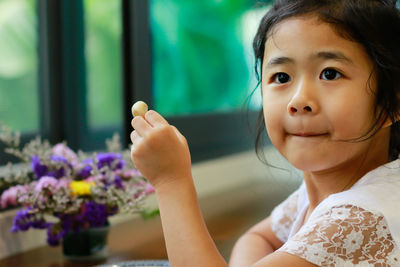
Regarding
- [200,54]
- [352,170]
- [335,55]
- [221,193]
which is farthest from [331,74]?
[200,54]

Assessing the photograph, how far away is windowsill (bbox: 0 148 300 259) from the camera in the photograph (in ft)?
3.89

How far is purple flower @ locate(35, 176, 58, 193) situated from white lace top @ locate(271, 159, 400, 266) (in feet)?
1.79

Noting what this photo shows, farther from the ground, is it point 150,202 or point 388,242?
point 388,242

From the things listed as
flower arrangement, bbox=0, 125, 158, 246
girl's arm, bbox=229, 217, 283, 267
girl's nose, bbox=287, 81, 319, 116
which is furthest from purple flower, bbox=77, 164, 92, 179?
girl's nose, bbox=287, 81, 319, 116

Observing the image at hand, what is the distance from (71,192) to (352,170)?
0.55 m

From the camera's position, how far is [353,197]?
699mm

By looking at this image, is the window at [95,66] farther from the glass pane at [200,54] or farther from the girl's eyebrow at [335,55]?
the girl's eyebrow at [335,55]

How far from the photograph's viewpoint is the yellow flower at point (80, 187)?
108 centimetres

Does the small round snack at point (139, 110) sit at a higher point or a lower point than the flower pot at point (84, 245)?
higher

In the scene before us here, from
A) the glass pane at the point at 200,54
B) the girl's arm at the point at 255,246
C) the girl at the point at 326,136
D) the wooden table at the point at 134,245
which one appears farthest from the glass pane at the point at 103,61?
the girl at the point at 326,136

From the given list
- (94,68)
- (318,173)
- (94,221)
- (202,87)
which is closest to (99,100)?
(94,68)

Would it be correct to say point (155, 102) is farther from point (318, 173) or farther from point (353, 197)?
point (353, 197)

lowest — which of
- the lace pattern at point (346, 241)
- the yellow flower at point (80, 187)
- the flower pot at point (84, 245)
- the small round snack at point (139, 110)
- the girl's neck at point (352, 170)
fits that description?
the flower pot at point (84, 245)

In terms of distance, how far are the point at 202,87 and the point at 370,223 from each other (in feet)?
5.65
